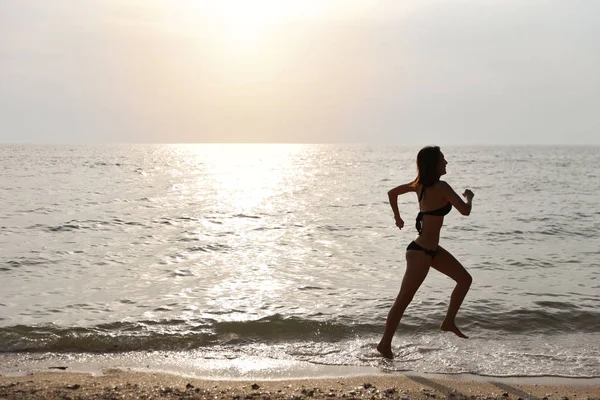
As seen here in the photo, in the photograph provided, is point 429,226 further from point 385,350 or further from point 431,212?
point 385,350

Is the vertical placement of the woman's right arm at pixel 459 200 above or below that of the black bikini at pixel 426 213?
above

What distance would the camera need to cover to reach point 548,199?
3303cm

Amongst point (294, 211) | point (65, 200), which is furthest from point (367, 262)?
point (65, 200)

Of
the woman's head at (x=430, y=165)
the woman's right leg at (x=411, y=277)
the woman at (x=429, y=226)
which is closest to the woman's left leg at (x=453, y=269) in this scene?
the woman at (x=429, y=226)

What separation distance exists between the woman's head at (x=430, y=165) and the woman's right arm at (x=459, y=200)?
15 centimetres

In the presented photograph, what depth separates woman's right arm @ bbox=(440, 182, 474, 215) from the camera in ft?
21.4

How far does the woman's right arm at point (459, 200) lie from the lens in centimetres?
654

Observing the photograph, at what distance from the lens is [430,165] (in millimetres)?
6754

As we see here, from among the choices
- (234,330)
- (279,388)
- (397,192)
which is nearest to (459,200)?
(397,192)

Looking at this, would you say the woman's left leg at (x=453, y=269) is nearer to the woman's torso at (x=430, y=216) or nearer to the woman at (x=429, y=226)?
the woman at (x=429, y=226)

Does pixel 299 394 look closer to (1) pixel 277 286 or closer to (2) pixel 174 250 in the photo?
(1) pixel 277 286

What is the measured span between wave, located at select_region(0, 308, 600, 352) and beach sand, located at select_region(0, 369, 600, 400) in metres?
1.35

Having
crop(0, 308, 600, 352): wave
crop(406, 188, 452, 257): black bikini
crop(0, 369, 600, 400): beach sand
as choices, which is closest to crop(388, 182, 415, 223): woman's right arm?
crop(406, 188, 452, 257): black bikini

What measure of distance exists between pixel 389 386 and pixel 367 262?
8.13 meters
